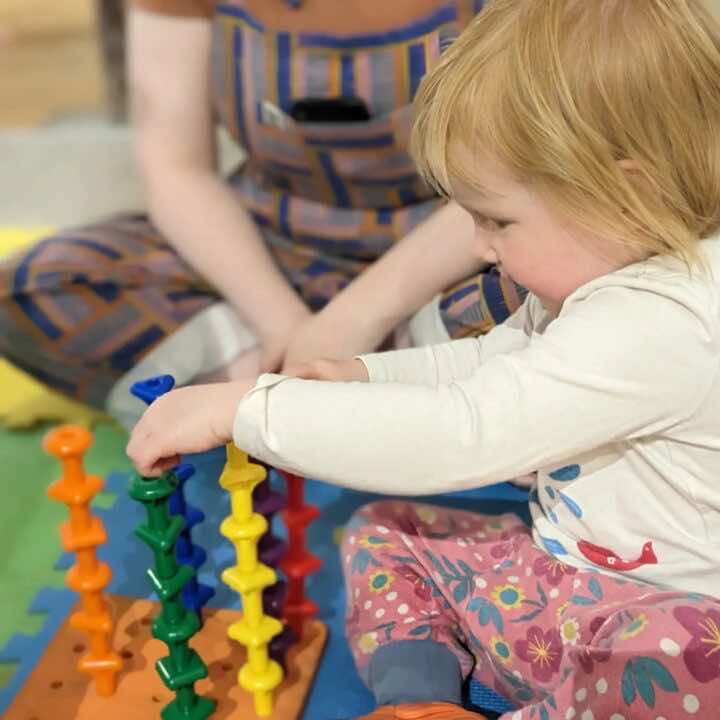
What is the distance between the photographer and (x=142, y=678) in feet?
2.66

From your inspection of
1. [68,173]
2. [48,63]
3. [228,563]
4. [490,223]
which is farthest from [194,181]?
[48,63]

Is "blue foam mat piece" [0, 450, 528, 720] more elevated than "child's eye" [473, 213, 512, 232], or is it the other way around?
"child's eye" [473, 213, 512, 232]

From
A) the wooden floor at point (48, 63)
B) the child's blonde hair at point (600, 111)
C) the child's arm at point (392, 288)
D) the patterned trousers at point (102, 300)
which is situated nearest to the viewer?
the child's blonde hair at point (600, 111)

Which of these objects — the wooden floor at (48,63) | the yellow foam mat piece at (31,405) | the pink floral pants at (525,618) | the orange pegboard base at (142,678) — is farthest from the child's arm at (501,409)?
the wooden floor at (48,63)

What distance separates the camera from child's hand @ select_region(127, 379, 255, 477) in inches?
26.1

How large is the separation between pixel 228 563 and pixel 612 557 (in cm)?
38

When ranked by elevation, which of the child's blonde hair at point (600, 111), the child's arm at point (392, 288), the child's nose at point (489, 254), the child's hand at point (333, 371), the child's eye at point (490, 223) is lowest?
the child's arm at point (392, 288)

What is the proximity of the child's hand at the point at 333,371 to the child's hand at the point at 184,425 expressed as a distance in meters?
0.06

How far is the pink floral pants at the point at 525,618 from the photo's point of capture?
2.05 feet

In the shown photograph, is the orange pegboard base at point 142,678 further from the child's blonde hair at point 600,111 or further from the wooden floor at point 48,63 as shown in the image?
the wooden floor at point 48,63

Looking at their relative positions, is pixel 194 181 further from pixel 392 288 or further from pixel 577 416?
pixel 577 416

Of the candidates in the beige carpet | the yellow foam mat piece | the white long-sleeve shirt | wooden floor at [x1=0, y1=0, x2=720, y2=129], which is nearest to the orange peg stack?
the white long-sleeve shirt

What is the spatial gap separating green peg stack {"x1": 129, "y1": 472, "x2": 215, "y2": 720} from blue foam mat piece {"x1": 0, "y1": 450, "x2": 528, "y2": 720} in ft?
0.34

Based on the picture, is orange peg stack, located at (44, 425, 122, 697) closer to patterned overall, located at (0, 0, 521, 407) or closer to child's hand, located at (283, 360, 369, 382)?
child's hand, located at (283, 360, 369, 382)
